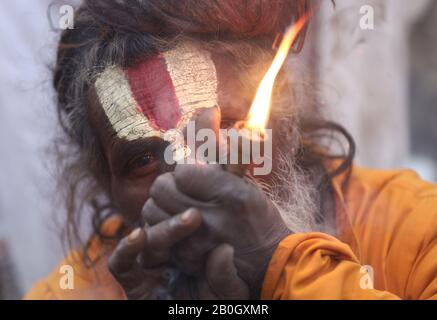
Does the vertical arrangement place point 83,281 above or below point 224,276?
below

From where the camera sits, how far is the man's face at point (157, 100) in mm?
1362

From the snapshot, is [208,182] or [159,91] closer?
[208,182]

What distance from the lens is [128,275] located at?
4.03 feet

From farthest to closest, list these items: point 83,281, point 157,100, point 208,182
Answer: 1. point 83,281
2. point 157,100
3. point 208,182

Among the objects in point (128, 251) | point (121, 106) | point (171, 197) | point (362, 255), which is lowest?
point (362, 255)

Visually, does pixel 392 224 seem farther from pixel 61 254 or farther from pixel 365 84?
pixel 61 254

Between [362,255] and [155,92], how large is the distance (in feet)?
1.96

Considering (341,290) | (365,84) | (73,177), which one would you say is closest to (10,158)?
(73,177)

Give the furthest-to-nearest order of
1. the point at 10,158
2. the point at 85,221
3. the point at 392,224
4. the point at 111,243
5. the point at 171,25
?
the point at 10,158
the point at 85,221
the point at 111,243
the point at 392,224
the point at 171,25

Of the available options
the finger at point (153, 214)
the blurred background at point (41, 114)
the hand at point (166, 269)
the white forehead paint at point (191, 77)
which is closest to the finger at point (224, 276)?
the hand at point (166, 269)

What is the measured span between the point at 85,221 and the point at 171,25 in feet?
3.45

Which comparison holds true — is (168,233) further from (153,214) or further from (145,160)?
(145,160)

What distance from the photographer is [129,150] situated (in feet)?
4.78

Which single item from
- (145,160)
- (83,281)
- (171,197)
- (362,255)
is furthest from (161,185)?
(83,281)
